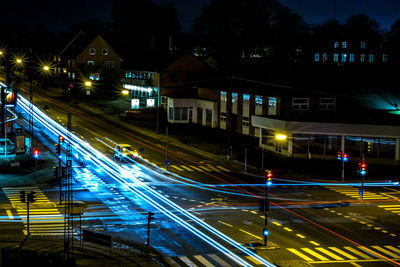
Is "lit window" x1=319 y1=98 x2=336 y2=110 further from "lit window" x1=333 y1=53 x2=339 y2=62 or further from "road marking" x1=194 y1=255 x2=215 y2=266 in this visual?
"lit window" x1=333 y1=53 x2=339 y2=62

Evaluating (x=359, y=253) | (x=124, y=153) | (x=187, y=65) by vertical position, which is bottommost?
(x=359, y=253)

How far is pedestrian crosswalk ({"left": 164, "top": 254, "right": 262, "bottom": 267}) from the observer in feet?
79.8

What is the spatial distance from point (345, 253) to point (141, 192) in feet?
61.0

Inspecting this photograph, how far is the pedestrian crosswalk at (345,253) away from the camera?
25797 millimetres

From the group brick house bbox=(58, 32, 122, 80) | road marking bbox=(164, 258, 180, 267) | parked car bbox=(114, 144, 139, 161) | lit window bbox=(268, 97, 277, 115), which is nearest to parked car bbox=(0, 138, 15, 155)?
parked car bbox=(114, 144, 139, 161)

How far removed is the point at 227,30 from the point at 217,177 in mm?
92636

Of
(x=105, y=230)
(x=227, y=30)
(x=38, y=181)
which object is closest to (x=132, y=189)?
(x=38, y=181)

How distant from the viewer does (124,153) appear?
5578 cm

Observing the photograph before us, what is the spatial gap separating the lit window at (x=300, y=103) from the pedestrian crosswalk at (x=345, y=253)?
125 feet

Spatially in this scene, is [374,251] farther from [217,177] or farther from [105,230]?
[217,177]

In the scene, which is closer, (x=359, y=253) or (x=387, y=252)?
(x=359, y=253)

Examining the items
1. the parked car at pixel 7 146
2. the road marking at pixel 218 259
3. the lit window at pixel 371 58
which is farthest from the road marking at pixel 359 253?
the lit window at pixel 371 58

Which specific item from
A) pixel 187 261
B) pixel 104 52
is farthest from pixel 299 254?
pixel 104 52

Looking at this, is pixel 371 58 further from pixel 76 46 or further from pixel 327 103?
pixel 327 103
